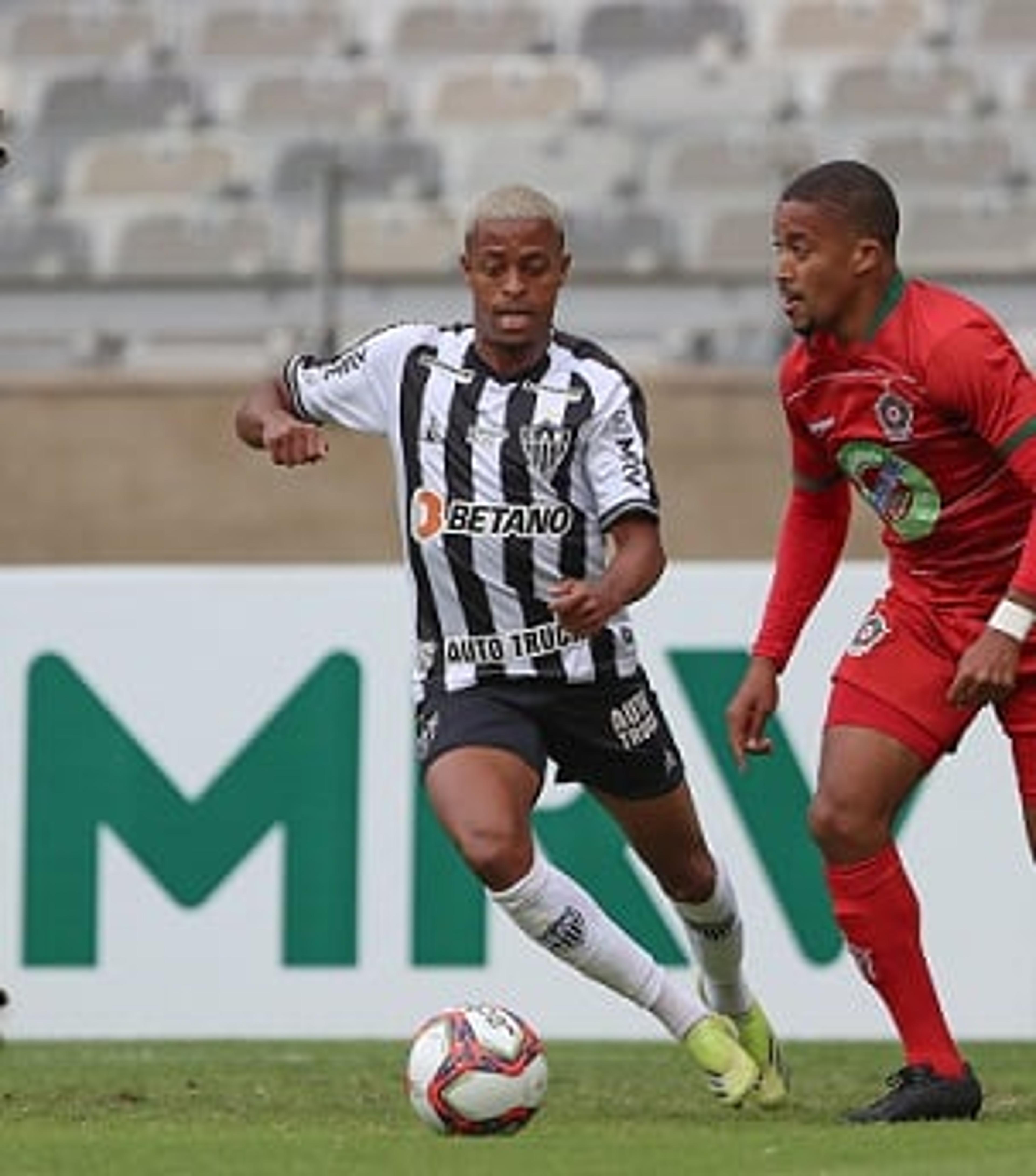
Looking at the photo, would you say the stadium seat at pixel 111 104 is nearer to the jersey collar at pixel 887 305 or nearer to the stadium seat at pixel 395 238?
the stadium seat at pixel 395 238

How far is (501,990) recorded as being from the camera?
459 inches

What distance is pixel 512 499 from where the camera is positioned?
26.7 ft

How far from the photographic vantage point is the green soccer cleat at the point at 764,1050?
833cm

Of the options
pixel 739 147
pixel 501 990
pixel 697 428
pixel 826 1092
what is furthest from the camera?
pixel 739 147

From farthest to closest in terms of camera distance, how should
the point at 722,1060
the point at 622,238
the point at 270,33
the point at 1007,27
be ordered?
the point at 270,33 < the point at 1007,27 < the point at 622,238 < the point at 722,1060

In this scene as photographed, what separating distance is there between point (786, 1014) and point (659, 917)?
1.73 feet

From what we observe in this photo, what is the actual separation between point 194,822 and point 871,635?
14.3 ft

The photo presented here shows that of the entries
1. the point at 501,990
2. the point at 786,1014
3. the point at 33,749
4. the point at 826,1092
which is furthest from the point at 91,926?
the point at 826,1092

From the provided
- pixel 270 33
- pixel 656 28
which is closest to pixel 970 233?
pixel 656 28

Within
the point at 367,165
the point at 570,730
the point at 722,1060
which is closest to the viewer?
the point at 722,1060

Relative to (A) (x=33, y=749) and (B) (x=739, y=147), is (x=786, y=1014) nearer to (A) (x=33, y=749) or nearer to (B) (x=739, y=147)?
(A) (x=33, y=749)

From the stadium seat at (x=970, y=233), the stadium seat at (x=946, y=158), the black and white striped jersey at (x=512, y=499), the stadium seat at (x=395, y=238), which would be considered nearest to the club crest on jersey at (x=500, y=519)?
the black and white striped jersey at (x=512, y=499)

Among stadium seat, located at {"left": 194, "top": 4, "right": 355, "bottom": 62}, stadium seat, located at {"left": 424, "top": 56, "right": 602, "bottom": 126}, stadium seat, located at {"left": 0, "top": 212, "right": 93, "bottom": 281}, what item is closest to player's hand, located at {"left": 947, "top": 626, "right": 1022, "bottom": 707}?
stadium seat, located at {"left": 0, "top": 212, "right": 93, "bottom": 281}

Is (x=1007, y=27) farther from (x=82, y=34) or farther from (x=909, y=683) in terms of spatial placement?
(x=909, y=683)
